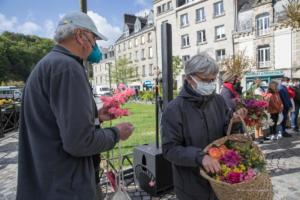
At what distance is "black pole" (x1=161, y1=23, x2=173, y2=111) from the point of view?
15.8ft

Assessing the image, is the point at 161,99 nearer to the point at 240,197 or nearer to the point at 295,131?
the point at 240,197

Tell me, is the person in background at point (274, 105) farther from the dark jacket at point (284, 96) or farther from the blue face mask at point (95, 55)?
the blue face mask at point (95, 55)

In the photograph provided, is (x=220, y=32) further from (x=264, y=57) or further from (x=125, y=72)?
(x=125, y=72)

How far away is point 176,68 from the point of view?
38.2m

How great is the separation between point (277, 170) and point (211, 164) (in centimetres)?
467

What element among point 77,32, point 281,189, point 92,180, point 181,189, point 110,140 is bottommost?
point 281,189

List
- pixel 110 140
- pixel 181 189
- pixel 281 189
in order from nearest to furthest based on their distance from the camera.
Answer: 1. pixel 110 140
2. pixel 181 189
3. pixel 281 189

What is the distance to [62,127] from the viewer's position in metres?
1.74

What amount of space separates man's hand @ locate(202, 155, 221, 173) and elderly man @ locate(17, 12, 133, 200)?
619 mm

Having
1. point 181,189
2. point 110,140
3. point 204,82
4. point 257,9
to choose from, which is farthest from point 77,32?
point 257,9

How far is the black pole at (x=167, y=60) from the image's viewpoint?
190 inches

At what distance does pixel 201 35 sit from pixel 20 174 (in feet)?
124

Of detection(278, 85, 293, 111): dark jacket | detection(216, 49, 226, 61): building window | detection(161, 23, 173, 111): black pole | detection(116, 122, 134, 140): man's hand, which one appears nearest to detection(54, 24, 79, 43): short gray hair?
detection(116, 122, 134, 140): man's hand

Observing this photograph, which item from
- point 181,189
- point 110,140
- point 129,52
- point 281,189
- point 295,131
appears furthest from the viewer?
point 129,52
